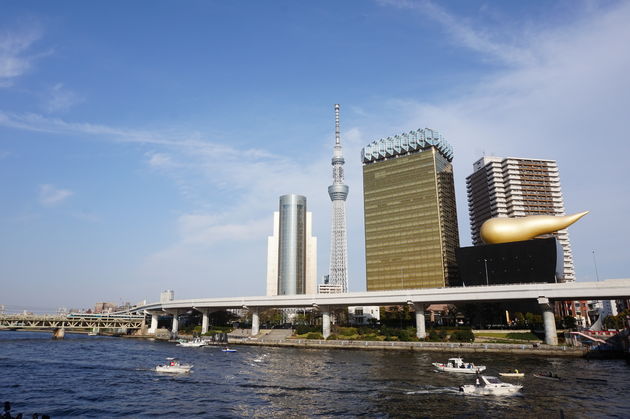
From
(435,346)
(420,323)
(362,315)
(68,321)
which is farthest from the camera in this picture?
(362,315)

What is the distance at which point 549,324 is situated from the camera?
257ft

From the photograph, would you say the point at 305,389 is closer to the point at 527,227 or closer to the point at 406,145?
the point at 527,227

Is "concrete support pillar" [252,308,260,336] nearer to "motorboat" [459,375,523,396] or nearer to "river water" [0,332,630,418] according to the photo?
"river water" [0,332,630,418]

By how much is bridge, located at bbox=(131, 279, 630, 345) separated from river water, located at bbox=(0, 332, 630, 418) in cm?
1749

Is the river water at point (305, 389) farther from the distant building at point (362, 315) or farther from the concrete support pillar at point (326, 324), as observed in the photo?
the distant building at point (362, 315)

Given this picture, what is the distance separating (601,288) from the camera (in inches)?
2960

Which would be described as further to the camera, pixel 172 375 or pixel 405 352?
pixel 405 352

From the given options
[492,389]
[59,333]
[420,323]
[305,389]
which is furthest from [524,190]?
[59,333]

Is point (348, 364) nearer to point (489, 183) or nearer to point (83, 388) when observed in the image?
point (83, 388)

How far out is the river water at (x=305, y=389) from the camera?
35062 mm

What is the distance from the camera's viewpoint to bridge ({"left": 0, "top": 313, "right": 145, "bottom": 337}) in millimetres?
126812

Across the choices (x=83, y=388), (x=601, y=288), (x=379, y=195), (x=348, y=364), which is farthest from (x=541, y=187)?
(x=83, y=388)

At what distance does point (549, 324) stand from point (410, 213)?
93.4 m

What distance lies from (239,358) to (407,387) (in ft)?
125
